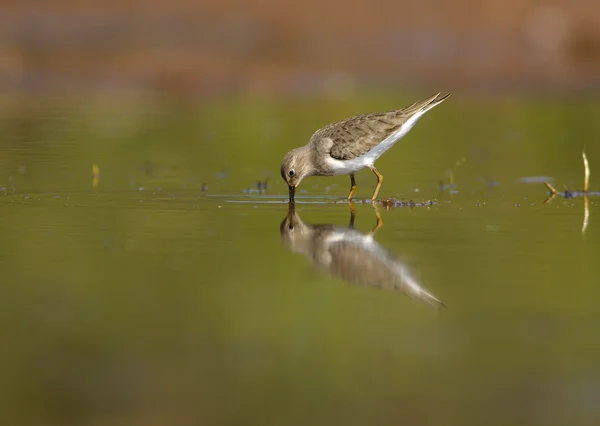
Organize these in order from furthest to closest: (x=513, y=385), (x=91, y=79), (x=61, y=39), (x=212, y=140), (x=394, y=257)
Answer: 1. (x=61, y=39)
2. (x=91, y=79)
3. (x=212, y=140)
4. (x=394, y=257)
5. (x=513, y=385)

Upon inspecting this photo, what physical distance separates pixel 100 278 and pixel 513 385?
3.16 meters

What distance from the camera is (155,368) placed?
5641 mm

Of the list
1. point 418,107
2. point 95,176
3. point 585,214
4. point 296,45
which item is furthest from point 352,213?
point 296,45

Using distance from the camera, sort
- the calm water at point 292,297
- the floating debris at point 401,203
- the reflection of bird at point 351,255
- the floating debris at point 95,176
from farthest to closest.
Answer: the floating debris at point 95,176
the floating debris at point 401,203
the reflection of bird at point 351,255
the calm water at point 292,297

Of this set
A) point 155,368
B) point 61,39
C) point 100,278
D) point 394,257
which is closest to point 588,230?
point 394,257

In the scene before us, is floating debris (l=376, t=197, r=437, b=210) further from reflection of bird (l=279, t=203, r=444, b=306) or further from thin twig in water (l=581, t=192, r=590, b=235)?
thin twig in water (l=581, t=192, r=590, b=235)

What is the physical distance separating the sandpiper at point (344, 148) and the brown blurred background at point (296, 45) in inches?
448

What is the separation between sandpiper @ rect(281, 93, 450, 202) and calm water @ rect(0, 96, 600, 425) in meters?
0.31

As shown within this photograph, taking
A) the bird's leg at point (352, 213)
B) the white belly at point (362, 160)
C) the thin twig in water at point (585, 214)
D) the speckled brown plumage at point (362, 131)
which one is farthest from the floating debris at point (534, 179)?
the bird's leg at point (352, 213)

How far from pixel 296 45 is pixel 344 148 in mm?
16133

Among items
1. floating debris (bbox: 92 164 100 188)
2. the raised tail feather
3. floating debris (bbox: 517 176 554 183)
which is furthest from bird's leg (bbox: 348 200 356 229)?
floating debris (bbox: 92 164 100 188)

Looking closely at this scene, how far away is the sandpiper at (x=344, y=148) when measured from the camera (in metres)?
11.5

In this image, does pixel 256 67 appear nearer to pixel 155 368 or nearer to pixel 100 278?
pixel 100 278

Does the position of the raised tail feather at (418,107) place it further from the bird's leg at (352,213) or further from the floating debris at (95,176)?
the floating debris at (95,176)
